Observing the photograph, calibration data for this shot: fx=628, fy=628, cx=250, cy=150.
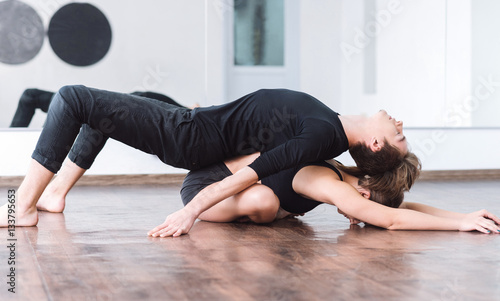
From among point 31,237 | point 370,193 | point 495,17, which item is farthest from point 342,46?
point 31,237

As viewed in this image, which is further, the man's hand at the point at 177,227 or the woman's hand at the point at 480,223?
the woman's hand at the point at 480,223

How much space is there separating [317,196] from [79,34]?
2267 mm

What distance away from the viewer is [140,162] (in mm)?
3943

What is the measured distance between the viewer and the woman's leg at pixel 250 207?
2131 mm

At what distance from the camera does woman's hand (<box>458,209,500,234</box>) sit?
2.09 metres

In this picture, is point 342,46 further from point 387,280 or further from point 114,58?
point 387,280

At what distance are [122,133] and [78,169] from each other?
1.40ft

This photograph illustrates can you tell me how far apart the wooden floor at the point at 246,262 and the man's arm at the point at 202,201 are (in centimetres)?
4

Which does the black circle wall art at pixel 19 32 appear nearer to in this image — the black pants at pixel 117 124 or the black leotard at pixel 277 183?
the black pants at pixel 117 124

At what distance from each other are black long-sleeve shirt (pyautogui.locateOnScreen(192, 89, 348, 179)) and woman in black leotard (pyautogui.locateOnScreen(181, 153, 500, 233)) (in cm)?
7

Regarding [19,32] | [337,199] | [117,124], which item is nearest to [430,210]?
[337,199]

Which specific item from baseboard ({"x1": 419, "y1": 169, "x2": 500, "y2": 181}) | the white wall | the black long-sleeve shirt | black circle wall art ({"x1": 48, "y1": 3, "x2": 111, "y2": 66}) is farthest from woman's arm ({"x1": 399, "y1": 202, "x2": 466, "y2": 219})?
black circle wall art ({"x1": 48, "y1": 3, "x2": 111, "y2": 66})
